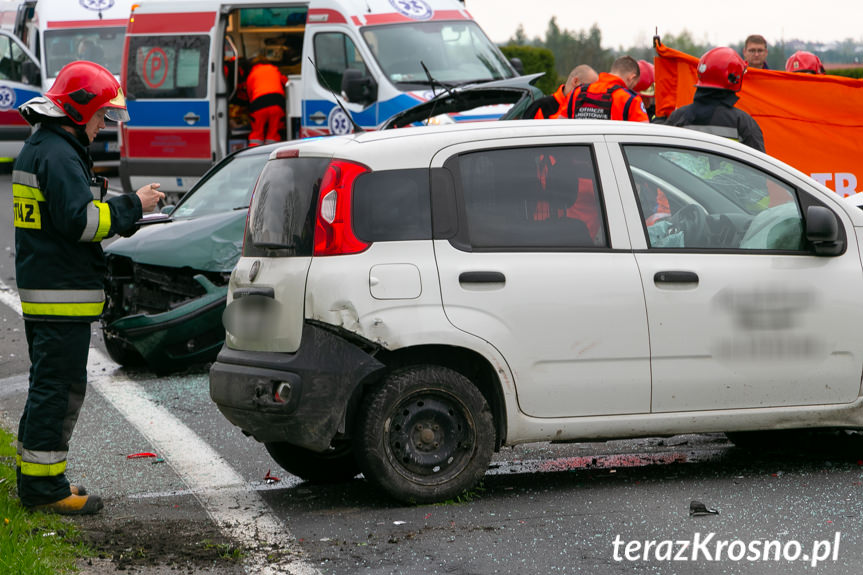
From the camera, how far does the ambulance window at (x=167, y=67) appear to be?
15875 mm

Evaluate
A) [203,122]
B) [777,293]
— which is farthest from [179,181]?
[777,293]

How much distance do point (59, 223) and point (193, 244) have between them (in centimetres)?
329

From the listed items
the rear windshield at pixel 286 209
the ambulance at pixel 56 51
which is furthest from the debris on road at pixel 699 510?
the ambulance at pixel 56 51

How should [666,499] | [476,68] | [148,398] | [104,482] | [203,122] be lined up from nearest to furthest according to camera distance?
[666,499] < [104,482] < [148,398] < [476,68] < [203,122]

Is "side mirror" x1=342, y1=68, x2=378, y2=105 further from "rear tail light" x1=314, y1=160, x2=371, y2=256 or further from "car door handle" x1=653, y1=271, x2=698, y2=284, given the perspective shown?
"car door handle" x1=653, y1=271, x2=698, y2=284

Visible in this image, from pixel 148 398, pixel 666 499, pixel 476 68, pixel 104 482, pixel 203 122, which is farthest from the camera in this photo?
pixel 203 122

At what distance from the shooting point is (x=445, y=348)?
546cm

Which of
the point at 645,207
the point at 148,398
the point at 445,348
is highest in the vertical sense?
the point at 645,207

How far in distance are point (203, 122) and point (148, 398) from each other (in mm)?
8387

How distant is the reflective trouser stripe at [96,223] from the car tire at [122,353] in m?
3.72

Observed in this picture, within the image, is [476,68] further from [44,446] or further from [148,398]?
[44,446]

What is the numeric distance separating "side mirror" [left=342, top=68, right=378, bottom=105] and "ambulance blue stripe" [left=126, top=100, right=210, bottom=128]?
231cm

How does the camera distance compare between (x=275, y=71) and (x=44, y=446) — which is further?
(x=275, y=71)

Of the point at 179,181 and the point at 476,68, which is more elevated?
the point at 476,68
